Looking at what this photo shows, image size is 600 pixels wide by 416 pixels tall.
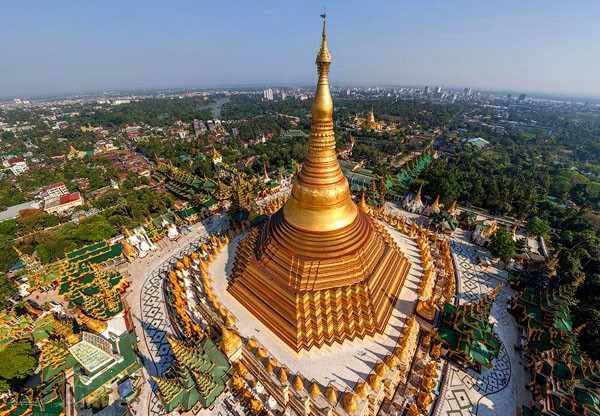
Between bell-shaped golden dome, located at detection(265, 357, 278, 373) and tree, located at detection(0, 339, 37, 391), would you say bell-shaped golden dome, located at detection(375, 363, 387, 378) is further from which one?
tree, located at detection(0, 339, 37, 391)

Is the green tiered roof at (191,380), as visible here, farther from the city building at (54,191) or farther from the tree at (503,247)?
the city building at (54,191)

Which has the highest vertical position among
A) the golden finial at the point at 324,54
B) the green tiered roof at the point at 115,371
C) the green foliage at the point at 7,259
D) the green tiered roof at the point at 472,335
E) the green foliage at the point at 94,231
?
the golden finial at the point at 324,54

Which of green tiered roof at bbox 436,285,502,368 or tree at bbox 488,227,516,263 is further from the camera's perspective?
tree at bbox 488,227,516,263

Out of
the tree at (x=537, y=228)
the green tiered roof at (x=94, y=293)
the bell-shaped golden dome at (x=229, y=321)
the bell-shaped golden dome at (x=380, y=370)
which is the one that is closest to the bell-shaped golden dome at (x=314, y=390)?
the bell-shaped golden dome at (x=380, y=370)

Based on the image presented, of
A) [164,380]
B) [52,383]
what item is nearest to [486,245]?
[164,380]

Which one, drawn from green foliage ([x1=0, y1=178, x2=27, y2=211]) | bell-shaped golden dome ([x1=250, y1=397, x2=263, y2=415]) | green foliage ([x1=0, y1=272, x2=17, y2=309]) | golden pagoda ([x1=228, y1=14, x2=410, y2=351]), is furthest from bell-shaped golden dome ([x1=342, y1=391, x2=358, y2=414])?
green foliage ([x1=0, y1=178, x2=27, y2=211])

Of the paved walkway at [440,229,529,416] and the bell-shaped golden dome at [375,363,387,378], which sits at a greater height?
the bell-shaped golden dome at [375,363,387,378]
